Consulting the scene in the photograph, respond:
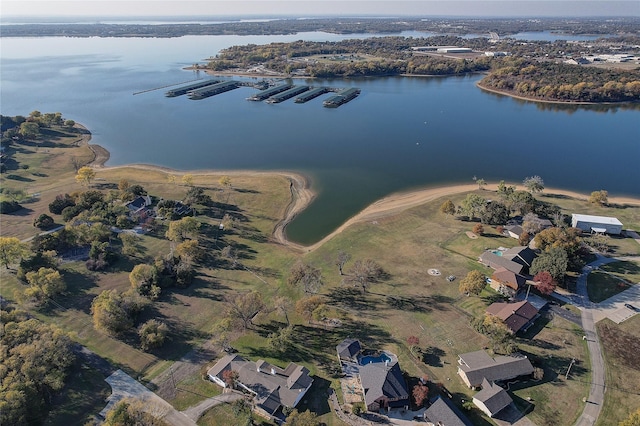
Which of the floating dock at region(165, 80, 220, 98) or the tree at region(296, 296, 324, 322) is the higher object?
the floating dock at region(165, 80, 220, 98)

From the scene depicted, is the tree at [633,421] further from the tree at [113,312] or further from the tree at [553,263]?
the tree at [113,312]

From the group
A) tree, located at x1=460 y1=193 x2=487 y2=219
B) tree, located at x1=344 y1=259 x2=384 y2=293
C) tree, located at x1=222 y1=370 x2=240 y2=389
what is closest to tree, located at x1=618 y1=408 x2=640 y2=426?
tree, located at x1=344 y1=259 x2=384 y2=293

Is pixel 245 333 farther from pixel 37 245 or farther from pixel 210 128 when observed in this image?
pixel 210 128

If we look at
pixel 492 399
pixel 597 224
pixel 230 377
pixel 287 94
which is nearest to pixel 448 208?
pixel 597 224

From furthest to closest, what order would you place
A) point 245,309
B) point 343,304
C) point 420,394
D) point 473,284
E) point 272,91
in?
1. point 272,91
2. point 343,304
3. point 473,284
4. point 245,309
5. point 420,394

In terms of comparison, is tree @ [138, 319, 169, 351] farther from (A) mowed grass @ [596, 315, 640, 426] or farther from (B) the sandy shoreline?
(A) mowed grass @ [596, 315, 640, 426]

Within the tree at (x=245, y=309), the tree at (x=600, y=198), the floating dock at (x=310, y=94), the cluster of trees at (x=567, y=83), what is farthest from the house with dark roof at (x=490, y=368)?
the cluster of trees at (x=567, y=83)

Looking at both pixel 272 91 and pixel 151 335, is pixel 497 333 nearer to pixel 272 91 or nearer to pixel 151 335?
pixel 151 335
